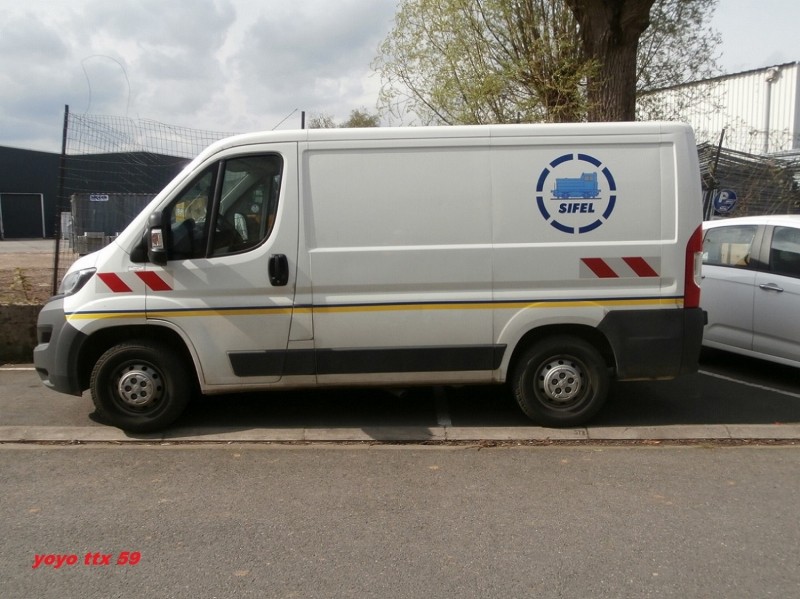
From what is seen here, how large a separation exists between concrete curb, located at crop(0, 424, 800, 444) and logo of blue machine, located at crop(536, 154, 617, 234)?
166 centimetres

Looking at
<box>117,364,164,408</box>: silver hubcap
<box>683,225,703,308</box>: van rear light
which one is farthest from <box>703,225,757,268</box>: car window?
<box>117,364,164,408</box>: silver hubcap

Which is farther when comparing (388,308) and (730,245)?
(730,245)

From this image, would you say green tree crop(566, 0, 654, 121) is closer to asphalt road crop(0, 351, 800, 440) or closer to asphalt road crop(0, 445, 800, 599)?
asphalt road crop(0, 351, 800, 440)

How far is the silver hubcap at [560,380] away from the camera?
5465mm

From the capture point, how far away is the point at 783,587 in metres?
3.23

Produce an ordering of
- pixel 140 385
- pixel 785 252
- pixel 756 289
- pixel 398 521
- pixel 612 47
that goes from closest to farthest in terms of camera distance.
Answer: pixel 398 521, pixel 140 385, pixel 785 252, pixel 756 289, pixel 612 47

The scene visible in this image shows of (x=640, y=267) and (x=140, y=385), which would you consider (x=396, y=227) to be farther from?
(x=140, y=385)

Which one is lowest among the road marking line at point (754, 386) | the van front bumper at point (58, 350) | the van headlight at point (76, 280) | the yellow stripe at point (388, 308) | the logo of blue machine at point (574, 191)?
the road marking line at point (754, 386)

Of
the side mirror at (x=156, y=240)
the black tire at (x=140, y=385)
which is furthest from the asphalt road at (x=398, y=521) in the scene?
the side mirror at (x=156, y=240)

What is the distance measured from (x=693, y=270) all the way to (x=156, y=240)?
13.4 feet

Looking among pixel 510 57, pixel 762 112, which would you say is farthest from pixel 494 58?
pixel 762 112

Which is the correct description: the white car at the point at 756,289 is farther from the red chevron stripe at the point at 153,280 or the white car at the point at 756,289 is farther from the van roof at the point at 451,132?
the red chevron stripe at the point at 153,280

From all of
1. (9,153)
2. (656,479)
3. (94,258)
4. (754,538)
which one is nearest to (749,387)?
(656,479)

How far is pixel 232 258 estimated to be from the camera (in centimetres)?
518
